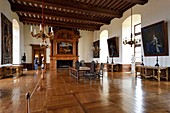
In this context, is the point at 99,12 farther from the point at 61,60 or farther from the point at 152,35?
the point at 61,60

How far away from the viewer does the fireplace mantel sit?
13.7 m

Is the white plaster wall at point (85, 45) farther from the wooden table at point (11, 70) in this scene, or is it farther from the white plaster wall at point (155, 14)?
the white plaster wall at point (155, 14)

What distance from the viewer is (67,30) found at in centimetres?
1405

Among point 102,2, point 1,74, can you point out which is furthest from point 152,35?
point 1,74

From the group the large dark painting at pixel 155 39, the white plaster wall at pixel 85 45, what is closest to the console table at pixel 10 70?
the large dark painting at pixel 155 39

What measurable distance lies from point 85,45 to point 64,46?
2.65m

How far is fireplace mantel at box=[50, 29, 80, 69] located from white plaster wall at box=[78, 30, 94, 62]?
1.24 meters

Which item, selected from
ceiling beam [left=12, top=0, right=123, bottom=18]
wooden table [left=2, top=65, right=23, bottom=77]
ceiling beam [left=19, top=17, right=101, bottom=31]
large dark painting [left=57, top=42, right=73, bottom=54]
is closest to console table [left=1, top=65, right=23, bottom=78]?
wooden table [left=2, top=65, right=23, bottom=77]

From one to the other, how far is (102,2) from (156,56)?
4281 millimetres

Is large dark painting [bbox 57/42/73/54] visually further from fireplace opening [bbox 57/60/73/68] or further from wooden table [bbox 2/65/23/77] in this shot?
wooden table [bbox 2/65/23/77]

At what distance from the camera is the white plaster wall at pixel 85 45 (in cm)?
1548

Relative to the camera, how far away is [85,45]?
615 inches

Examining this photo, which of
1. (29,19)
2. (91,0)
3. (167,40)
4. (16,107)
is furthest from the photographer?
(29,19)

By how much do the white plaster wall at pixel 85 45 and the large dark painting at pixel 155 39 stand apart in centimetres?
868
